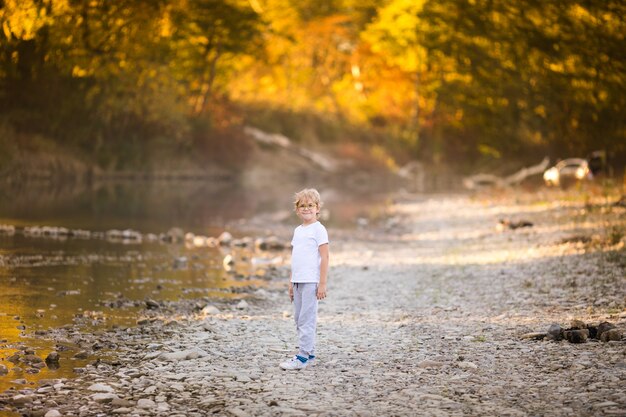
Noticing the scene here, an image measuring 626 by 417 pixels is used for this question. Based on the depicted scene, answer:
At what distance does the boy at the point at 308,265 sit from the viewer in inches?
320

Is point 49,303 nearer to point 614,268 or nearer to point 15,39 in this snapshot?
point 614,268

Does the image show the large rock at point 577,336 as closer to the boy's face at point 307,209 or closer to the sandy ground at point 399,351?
the sandy ground at point 399,351

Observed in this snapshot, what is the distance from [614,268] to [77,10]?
32.6 m

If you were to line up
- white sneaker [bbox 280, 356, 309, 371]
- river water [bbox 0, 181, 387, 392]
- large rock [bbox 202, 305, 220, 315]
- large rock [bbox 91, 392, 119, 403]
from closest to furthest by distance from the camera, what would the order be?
large rock [bbox 91, 392, 119, 403], white sneaker [bbox 280, 356, 309, 371], river water [bbox 0, 181, 387, 392], large rock [bbox 202, 305, 220, 315]

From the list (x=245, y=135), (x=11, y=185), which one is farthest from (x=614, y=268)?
(x=245, y=135)

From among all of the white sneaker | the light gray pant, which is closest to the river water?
the white sneaker

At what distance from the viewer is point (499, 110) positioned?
48.4 meters

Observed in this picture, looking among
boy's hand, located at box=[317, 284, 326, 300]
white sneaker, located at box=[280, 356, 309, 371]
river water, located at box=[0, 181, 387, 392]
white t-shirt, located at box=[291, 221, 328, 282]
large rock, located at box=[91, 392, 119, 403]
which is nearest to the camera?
large rock, located at box=[91, 392, 119, 403]

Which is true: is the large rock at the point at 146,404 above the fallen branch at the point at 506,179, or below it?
below

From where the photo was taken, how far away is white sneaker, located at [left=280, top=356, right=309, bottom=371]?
7801 mm

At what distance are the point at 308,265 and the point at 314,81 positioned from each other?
199 feet

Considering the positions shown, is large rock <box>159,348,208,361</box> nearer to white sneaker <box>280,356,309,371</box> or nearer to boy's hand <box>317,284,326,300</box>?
white sneaker <box>280,356,309,371</box>

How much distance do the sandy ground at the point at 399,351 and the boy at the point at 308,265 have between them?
414 mm

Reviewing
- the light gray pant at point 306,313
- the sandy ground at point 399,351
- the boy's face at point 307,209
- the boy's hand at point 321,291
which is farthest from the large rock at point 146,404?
the boy's face at point 307,209
